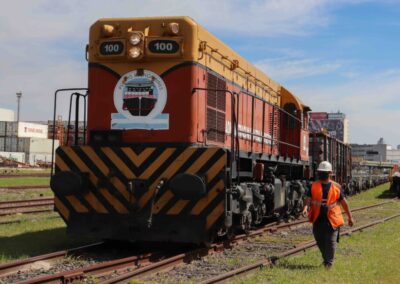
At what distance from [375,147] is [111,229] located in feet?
465

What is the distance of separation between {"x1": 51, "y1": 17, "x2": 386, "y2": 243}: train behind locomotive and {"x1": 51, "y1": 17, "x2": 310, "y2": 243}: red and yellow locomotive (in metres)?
0.02

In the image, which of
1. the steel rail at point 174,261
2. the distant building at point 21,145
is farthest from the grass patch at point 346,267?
the distant building at point 21,145

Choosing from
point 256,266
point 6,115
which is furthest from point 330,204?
point 6,115

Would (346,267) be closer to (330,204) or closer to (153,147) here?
(330,204)

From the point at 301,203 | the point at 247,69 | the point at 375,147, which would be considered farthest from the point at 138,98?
the point at 375,147

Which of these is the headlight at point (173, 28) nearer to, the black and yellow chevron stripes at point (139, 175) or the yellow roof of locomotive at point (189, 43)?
the yellow roof of locomotive at point (189, 43)

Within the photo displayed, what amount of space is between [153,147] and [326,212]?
9.47ft

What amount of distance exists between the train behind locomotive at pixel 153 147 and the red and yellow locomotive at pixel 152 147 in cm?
2

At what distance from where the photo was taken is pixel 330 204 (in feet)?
25.2

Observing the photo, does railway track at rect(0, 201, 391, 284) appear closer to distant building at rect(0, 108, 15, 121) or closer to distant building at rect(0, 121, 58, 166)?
distant building at rect(0, 121, 58, 166)

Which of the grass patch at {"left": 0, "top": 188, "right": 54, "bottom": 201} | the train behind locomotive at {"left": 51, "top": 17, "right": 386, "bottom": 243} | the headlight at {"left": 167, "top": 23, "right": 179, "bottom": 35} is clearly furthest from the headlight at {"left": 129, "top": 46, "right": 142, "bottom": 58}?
the grass patch at {"left": 0, "top": 188, "right": 54, "bottom": 201}

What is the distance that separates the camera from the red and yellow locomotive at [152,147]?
27.7 feet

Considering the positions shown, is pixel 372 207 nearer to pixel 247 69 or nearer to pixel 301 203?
pixel 301 203

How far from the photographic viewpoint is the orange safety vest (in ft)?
25.1
